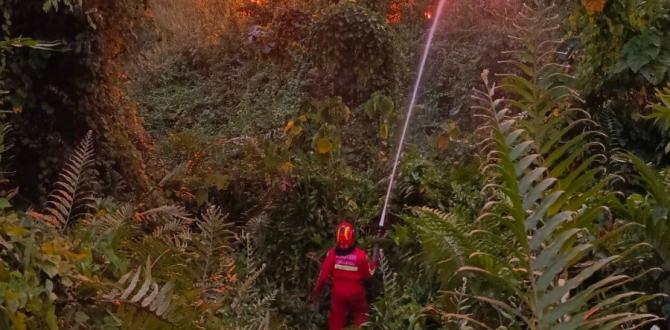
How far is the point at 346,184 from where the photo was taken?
7.52m

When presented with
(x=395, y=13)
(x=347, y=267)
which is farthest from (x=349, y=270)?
(x=395, y=13)

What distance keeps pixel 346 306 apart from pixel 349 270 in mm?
380

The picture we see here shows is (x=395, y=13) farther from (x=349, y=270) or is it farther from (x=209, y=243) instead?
(x=209, y=243)

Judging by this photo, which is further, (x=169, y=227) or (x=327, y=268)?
(x=327, y=268)

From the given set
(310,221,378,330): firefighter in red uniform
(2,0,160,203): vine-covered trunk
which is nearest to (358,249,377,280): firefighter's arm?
(310,221,378,330): firefighter in red uniform

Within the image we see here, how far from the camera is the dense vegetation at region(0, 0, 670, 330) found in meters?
2.00

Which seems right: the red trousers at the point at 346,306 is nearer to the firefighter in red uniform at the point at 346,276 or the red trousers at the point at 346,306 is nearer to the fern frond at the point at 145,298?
the firefighter in red uniform at the point at 346,276

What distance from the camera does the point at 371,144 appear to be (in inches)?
344

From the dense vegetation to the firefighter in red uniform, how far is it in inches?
11.3

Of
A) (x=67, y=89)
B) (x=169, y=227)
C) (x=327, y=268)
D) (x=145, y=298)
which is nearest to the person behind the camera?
(x=145, y=298)

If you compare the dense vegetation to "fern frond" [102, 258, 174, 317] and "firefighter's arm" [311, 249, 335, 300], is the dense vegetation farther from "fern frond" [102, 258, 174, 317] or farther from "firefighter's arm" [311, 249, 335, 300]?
"firefighter's arm" [311, 249, 335, 300]

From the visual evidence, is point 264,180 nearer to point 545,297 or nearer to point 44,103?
point 44,103

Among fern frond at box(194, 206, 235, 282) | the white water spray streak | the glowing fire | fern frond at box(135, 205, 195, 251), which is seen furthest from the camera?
the glowing fire

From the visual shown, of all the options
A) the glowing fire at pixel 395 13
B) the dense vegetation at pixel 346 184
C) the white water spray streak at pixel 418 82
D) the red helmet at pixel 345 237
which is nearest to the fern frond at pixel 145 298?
the dense vegetation at pixel 346 184
